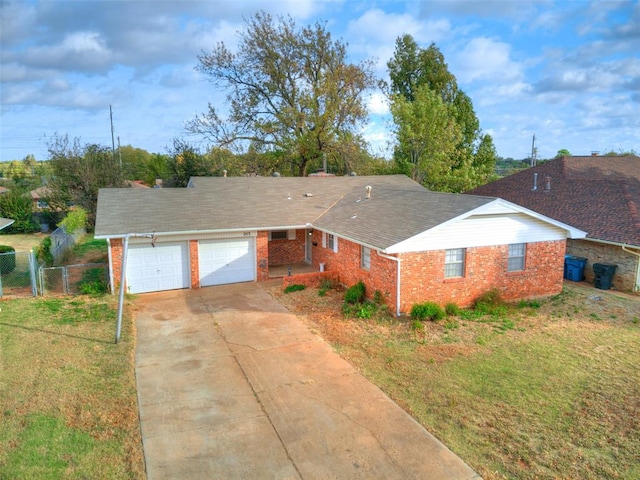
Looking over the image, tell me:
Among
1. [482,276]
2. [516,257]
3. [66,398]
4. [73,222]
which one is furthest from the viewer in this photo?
[73,222]

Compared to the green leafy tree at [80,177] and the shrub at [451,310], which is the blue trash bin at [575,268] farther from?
the green leafy tree at [80,177]

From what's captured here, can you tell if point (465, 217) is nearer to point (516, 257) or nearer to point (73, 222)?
point (516, 257)

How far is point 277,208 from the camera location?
63.9 feet

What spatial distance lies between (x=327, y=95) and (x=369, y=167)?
6882 millimetres

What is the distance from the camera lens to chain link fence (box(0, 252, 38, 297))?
15039 millimetres

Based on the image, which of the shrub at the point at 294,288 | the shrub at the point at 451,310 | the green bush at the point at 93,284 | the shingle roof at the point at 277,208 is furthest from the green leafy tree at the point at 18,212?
the shrub at the point at 451,310

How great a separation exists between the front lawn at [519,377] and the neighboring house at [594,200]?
2561mm

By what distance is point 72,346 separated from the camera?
10.7 m

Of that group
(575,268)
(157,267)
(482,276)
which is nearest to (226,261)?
(157,267)

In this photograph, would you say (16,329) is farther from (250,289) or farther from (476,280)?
(476,280)

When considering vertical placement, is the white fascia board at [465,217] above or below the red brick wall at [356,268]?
above

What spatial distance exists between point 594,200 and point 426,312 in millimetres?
11774

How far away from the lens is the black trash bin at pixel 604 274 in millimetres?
16188

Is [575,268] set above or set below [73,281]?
above
